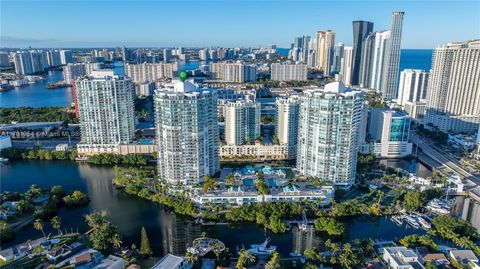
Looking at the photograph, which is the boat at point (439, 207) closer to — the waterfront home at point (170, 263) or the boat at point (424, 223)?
the boat at point (424, 223)

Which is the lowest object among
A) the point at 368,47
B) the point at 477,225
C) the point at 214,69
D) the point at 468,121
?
the point at 477,225

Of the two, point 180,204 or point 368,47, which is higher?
point 368,47

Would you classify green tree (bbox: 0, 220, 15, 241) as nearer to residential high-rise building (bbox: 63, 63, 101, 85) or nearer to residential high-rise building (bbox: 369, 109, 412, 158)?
residential high-rise building (bbox: 369, 109, 412, 158)

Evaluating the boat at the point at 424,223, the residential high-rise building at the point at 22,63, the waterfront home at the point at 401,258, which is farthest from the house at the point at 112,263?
the residential high-rise building at the point at 22,63

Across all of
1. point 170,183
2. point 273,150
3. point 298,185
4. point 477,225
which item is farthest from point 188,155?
point 477,225

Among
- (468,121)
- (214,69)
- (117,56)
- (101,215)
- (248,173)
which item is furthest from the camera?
(117,56)

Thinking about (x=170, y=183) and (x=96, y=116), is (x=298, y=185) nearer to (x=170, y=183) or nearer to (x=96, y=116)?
(x=170, y=183)
